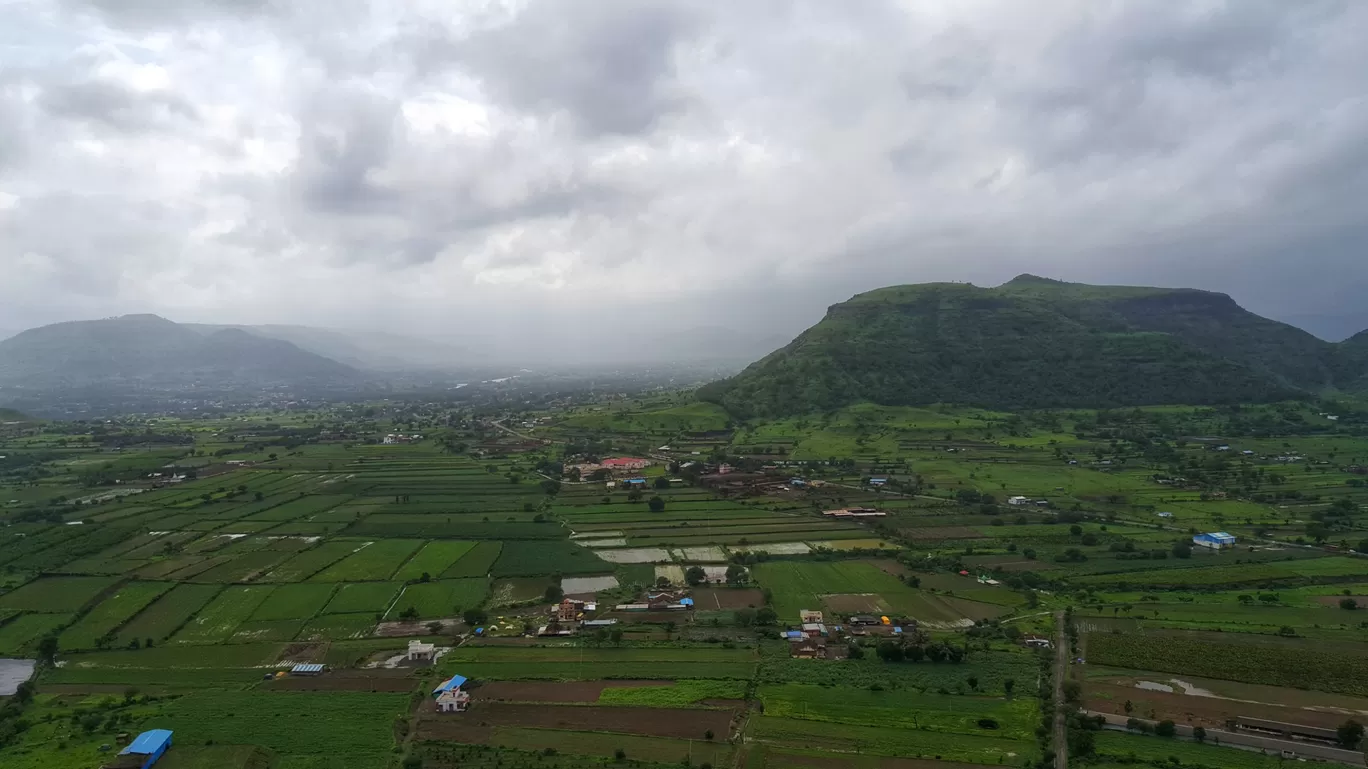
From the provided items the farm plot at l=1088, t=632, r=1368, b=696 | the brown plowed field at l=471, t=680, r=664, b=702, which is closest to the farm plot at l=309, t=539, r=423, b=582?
the brown plowed field at l=471, t=680, r=664, b=702

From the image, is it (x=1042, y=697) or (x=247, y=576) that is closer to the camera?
(x=1042, y=697)

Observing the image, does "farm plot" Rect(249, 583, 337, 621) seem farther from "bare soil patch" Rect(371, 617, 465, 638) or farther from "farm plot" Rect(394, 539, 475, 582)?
"bare soil patch" Rect(371, 617, 465, 638)

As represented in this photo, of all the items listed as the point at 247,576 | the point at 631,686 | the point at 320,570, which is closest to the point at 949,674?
the point at 631,686

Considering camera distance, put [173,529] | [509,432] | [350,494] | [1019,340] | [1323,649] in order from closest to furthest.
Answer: [1323,649] → [173,529] → [350,494] → [509,432] → [1019,340]

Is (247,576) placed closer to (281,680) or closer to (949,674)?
(281,680)

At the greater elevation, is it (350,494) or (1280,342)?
(1280,342)

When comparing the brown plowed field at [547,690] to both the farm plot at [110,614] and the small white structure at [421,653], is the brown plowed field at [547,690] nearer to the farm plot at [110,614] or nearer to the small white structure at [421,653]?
the small white structure at [421,653]
